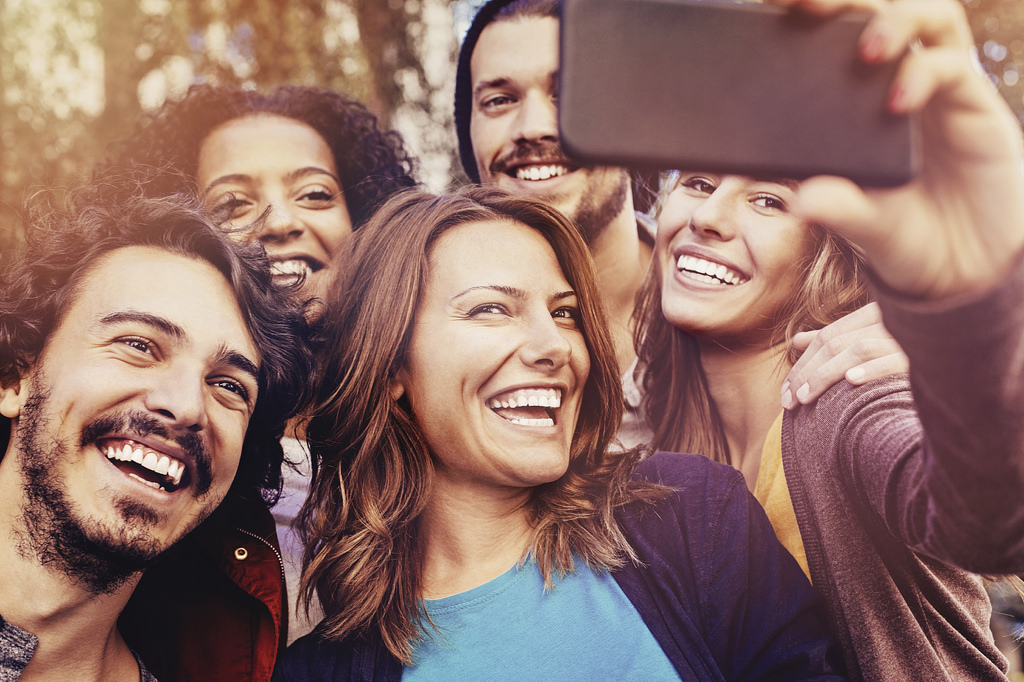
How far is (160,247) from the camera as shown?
1721 millimetres

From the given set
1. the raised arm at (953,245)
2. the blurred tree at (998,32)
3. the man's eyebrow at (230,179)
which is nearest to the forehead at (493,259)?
the man's eyebrow at (230,179)

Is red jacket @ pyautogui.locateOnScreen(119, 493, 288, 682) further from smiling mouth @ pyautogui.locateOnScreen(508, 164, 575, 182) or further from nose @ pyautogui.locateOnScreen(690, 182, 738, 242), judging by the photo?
nose @ pyautogui.locateOnScreen(690, 182, 738, 242)

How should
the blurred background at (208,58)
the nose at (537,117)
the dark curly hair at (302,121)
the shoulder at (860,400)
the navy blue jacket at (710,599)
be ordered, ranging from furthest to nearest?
the blurred background at (208,58) < the dark curly hair at (302,121) < the nose at (537,117) < the navy blue jacket at (710,599) < the shoulder at (860,400)

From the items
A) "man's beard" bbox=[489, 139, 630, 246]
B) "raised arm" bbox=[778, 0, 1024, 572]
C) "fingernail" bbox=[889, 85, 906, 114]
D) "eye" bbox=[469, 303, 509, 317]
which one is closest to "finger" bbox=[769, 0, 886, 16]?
"raised arm" bbox=[778, 0, 1024, 572]

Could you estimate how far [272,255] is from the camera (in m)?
2.08

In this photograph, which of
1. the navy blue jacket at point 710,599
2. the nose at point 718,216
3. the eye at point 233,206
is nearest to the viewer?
the navy blue jacket at point 710,599

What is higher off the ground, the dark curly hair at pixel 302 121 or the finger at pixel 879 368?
the dark curly hair at pixel 302 121

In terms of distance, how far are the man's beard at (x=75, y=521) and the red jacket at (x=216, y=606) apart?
170 mm

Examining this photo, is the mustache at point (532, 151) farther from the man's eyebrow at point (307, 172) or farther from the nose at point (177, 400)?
the nose at point (177, 400)

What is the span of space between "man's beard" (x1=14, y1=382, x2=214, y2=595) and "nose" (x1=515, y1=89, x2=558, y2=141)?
1.09 metres

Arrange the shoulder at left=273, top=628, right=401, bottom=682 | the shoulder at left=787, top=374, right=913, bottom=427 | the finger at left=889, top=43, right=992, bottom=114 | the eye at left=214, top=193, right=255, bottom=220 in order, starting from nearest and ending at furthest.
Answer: the finger at left=889, top=43, right=992, bottom=114 < the shoulder at left=787, top=374, right=913, bottom=427 < the shoulder at left=273, top=628, right=401, bottom=682 < the eye at left=214, top=193, right=255, bottom=220

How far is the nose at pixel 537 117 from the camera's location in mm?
2051

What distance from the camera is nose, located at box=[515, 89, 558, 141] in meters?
2.05

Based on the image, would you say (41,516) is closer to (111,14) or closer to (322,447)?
(322,447)
